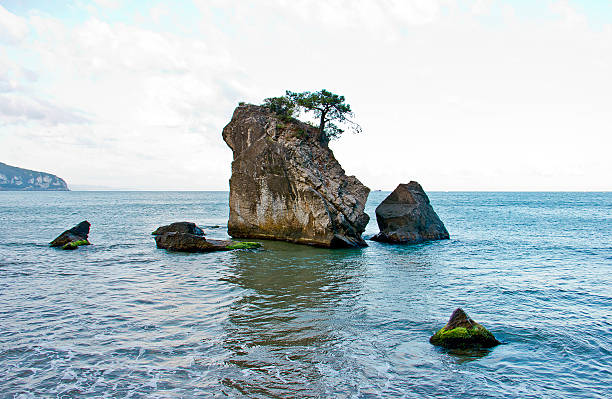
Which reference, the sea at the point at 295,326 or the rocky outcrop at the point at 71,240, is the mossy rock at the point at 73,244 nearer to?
the rocky outcrop at the point at 71,240

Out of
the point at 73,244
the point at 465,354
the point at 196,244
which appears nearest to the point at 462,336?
the point at 465,354

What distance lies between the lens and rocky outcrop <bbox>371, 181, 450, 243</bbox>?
117 feet

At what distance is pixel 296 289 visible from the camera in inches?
706

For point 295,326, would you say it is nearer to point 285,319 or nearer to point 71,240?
point 285,319

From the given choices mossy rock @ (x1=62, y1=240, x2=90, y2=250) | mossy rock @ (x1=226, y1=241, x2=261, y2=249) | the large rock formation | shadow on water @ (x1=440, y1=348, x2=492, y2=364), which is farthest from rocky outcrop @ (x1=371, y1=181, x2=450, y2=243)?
mossy rock @ (x1=62, y1=240, x2=90, y2=250)

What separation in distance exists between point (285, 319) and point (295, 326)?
75 centimetres

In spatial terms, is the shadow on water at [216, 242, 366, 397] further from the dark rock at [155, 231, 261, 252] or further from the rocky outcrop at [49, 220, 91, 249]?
the rocky outcrop at [49, 220, 91, 249]

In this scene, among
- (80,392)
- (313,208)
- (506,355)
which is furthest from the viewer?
(313,208)

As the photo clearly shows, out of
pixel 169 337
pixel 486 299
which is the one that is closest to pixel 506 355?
pixel 486 299

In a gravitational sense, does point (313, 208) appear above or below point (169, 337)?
above

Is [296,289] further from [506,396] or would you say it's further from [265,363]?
[506,396]

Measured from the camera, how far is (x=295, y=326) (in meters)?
13.1

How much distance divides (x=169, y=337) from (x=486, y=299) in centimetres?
1280

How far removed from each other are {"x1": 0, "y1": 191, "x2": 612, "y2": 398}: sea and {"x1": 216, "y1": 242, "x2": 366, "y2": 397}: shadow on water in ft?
0.19
